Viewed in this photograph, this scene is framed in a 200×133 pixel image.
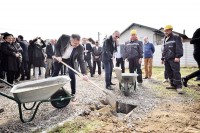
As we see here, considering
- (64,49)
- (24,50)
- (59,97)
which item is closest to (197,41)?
(64,49)

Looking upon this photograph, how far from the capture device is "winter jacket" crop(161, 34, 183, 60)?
23.8 ft

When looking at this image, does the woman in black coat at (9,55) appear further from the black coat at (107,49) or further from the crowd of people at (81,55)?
the black coat at (107,49)

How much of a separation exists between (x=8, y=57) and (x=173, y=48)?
592cm

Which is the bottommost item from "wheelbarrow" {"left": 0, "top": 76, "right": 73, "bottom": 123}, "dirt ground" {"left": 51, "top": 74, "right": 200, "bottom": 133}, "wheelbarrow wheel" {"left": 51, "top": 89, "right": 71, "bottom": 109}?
"dirt ground" {"left": 51, "top": 74, "right": 200, "bottom": 133}

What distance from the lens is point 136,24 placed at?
36000mm

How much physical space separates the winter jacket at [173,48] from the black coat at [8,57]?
218 inches

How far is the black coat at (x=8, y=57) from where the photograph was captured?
829cm

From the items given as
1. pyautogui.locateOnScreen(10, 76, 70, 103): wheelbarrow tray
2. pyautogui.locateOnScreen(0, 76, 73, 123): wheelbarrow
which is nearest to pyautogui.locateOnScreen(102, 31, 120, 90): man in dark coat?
pyautogui.locateOnScreen(0, 76, 73, 123): wheelbarrow

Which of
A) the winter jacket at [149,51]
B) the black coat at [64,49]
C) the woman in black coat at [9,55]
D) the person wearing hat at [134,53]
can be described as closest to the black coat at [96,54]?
the winter jacket at [149,51]

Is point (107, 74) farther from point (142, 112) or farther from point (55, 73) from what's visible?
point (142, 112)

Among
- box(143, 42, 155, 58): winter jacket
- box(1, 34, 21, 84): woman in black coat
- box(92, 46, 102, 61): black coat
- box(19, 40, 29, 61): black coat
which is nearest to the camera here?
box(1, 34, 21, 84): woman in black coat

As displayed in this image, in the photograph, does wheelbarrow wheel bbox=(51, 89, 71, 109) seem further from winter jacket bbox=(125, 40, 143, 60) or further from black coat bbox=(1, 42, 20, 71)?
winter jacket bbox=(125, 40, 143, 60)

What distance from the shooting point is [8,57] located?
8391mm

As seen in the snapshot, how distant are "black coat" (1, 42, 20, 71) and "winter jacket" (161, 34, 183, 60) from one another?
18.1ft
